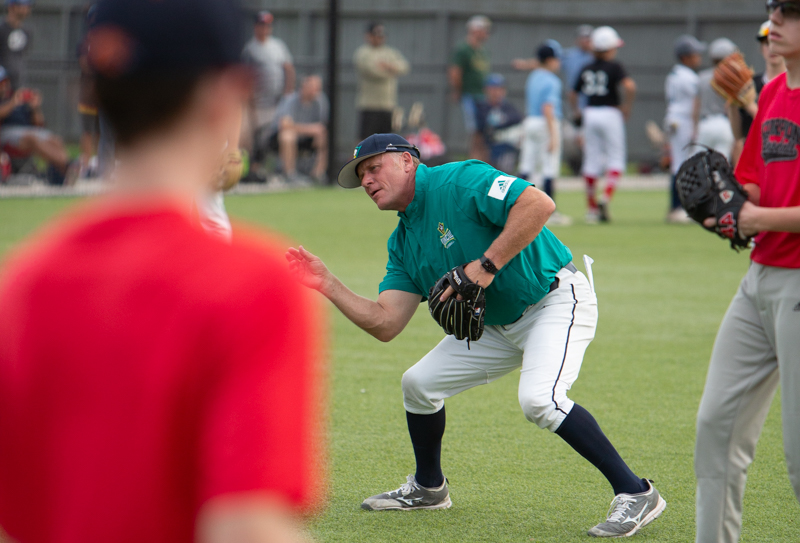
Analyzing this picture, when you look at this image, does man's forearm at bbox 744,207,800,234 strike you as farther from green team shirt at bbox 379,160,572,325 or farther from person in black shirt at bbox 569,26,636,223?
person in black shirt at bbox 569,26,636,223

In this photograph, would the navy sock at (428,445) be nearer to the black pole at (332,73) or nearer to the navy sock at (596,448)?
the navy sock at (596,448)

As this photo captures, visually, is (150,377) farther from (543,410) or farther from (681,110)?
(681,110)

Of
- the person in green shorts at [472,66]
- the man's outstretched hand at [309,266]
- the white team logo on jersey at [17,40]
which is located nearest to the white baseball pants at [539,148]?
the person in green shorts at [472,66]

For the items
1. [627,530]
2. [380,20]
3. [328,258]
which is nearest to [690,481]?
[627,530]

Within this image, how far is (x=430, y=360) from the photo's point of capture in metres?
4.01

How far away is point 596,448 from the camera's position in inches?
144

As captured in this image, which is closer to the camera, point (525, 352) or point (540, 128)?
point (525, 352)

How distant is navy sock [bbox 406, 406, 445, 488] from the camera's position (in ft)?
13.1

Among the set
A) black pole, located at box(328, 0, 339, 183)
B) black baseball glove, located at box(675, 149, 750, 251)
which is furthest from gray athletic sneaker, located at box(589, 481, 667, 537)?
black pole, located at box(328, 0, 339, 183)

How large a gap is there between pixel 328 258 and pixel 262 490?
9.24m

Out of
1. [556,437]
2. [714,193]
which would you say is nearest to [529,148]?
[556,437]

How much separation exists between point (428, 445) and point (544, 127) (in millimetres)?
10064

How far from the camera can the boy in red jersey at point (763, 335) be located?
2.84 m

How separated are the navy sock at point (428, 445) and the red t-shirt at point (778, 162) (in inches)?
62.7
